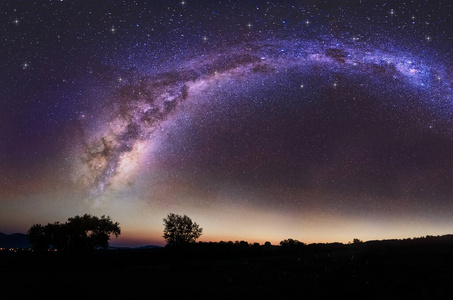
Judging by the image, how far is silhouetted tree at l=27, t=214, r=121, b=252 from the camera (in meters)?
63.1

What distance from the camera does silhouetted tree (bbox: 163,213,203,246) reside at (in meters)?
71.2

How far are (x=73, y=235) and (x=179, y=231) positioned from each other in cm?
2212

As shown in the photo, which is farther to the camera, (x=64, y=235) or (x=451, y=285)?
(x=64, y=235)

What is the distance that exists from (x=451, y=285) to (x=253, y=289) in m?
12.0

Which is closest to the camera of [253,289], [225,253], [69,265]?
[253,289]

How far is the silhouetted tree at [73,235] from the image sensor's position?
207ft

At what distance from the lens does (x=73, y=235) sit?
208ft

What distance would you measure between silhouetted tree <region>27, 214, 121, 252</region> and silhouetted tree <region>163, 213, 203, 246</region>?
13127mm

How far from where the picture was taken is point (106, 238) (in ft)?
215

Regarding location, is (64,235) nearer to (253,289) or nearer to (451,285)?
(253,289)

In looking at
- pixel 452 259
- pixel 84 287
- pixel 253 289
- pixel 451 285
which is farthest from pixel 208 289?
pixel 452 259

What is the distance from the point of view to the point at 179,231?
235 feet

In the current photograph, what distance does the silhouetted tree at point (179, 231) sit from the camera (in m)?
71.2

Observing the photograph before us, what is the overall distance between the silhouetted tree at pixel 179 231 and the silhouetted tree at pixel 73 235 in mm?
13127
